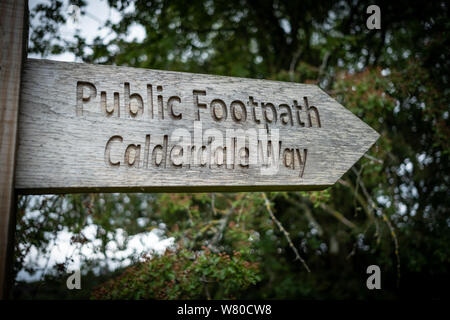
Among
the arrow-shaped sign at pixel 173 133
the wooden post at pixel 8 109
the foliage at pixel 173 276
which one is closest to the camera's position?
the wooden post at pixel 8 109

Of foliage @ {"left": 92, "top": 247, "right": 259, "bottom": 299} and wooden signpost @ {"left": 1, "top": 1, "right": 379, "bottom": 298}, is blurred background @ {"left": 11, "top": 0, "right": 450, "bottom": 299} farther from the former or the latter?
wooden signpost @ {"left": 1, "top": 1, "right": 379, "bottom": 298}

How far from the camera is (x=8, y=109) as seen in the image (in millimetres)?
901

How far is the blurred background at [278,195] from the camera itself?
198 cm

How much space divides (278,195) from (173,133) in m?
2.06

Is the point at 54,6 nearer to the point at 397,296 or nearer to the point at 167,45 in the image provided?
the point at 167,45

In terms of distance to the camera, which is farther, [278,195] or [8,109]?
[278,195]

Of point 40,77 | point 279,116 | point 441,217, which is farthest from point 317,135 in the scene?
point 441,217

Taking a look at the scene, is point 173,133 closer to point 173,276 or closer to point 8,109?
point 8,109

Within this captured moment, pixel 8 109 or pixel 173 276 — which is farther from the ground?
pixel 8 109

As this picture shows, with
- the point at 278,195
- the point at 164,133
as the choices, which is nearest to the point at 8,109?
the point at 164,133

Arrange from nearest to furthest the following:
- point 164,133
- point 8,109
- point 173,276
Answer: point 8,109, point 164,133, point 173,276

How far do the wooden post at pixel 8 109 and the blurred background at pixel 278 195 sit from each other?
0.96 meters

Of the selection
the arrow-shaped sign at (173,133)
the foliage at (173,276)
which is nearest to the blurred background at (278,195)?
the foliage at (173,276)

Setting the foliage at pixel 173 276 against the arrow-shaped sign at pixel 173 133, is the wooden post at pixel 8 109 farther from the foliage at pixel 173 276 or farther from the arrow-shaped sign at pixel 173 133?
the foliage at pixel 173 276
